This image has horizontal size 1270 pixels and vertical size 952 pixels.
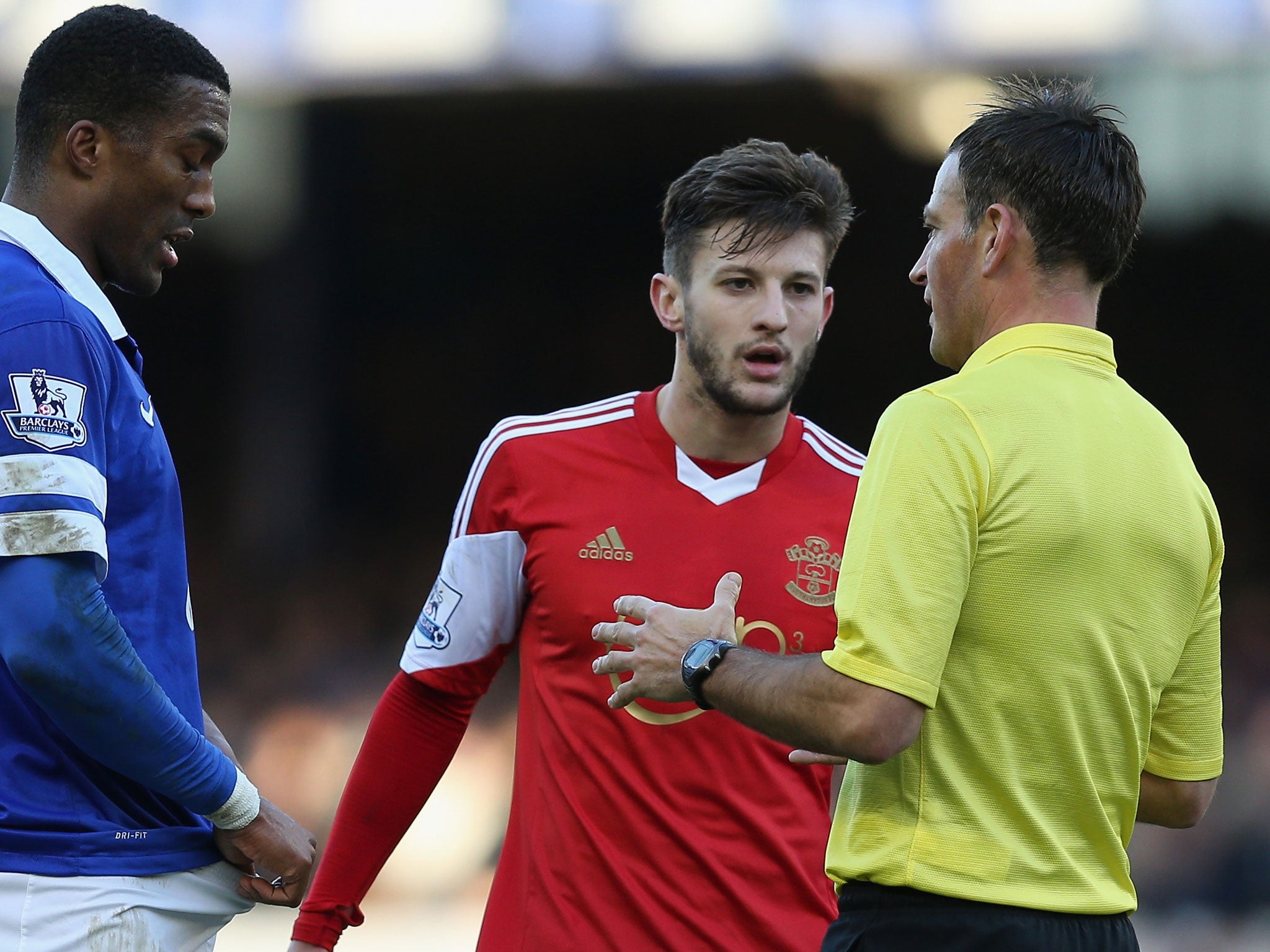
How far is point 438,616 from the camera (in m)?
3.04

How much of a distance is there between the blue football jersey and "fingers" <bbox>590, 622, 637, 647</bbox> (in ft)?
2.09

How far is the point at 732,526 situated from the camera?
9.78 ft

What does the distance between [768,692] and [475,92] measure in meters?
8.36

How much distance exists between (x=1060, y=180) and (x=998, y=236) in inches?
4.5

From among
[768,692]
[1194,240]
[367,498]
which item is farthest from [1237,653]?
[768,692]

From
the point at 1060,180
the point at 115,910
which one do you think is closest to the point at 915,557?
the point at 1060,180

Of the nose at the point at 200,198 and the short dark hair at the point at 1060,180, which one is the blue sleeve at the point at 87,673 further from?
the short dark hair at the point at 1060,180

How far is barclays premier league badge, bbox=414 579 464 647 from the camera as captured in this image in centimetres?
303

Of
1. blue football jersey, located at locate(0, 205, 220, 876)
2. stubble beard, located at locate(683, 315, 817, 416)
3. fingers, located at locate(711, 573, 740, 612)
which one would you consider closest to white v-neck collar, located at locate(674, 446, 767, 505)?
stubble beard, located at locate(683, 315, 817, 416)

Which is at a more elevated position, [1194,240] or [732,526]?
[732,526]

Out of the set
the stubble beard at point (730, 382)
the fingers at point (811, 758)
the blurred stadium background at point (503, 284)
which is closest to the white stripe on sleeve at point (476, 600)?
the stubble beard at point (730, 382)

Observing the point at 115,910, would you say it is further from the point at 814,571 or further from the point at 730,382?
the point at 730,382

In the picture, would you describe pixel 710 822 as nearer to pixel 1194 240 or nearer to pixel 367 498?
pixel 1194 240

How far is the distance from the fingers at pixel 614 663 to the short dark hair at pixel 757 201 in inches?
47.0
